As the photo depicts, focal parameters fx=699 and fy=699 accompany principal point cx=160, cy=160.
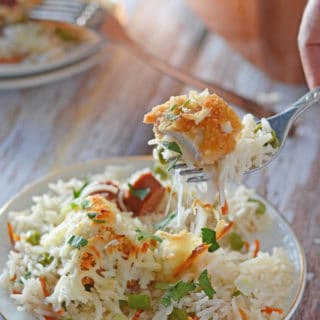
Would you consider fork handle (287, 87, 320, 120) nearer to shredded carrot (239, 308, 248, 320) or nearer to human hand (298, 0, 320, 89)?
human hand (298, 0, 320, 89)

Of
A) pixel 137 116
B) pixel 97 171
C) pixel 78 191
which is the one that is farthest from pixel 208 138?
pixel 137 116

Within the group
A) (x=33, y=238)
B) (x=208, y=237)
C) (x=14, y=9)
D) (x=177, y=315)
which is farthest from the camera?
(x=14, y=9)

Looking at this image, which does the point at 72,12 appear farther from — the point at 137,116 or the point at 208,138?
the point at 208,138

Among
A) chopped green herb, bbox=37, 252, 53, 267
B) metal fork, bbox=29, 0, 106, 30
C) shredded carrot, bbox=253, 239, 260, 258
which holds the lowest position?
shredded carrot, bbox=253, 239, 260, 258

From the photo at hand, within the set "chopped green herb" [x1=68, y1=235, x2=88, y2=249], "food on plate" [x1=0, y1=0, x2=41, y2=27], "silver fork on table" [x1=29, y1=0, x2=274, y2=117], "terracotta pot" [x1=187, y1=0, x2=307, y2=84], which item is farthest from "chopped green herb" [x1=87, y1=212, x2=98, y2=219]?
"food on plate" [x1=0, y1=0, x2=41, y2=27]

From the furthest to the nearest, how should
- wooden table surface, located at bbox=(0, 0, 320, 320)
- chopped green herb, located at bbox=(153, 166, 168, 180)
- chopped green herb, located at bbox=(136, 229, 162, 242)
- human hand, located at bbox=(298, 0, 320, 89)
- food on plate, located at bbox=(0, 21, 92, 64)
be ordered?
food on plate, located at bbox=(0, 21, 92, 64) → wooden table surface, located at bbox=(0, 0, 320, 320) → chopped green herb, located at bbox=(153, 166, 168, 180) → human hand, located at bbox=(298, 0, 320, 89) → chopped green herb, located at bbox=(136, 229, 162, 242)

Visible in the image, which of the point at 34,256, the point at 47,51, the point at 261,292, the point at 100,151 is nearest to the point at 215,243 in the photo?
the point at 261,292

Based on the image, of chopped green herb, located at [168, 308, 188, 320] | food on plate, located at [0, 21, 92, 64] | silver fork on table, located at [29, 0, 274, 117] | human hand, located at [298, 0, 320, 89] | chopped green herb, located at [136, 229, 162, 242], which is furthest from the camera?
food on plate, located at [0, 21, 92, 64]
